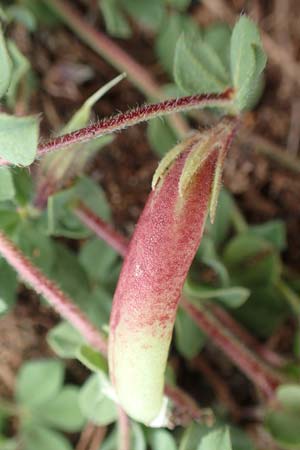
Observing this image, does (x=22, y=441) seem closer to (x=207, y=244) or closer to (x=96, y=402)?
(x=96, y=402)

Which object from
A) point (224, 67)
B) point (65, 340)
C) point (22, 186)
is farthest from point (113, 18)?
point (65, 340)

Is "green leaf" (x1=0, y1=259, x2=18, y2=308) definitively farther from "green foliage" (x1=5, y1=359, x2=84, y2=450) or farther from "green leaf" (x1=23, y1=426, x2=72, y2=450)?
"green leaf" (x1=23, y1=426, x2=72, y2=450)

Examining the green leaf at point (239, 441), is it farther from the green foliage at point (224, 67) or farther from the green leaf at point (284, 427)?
the green foliage at point (224, 67)

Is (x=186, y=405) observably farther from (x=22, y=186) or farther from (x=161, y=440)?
(x=22, y=186)

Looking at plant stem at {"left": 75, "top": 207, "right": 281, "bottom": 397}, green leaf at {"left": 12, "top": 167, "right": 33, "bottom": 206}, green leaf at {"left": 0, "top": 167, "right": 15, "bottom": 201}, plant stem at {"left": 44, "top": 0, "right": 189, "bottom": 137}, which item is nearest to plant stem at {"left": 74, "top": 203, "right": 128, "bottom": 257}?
plant stem at {"left": 75, "top": 207, "right": 281, "bottom": 397}

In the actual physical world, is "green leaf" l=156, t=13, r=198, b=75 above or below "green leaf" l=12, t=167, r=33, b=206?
above

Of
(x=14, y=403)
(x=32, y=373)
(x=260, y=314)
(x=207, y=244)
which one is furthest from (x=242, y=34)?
(x=14, y=403)

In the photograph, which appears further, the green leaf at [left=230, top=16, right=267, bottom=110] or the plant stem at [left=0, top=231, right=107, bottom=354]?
the plant stem at [left=0, top=231, right=107, bottom=354]
